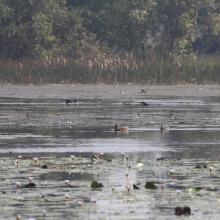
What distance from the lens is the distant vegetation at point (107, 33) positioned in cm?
4906

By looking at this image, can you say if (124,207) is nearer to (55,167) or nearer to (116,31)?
(55,167)

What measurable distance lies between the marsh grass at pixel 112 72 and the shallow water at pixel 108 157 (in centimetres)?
1128

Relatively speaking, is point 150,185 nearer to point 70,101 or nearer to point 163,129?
point 163,129

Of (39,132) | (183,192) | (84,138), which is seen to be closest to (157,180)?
(183,192)

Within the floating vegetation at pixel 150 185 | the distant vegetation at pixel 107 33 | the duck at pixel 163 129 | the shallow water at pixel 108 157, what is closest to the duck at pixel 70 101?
the shallow water at pixel 108 157

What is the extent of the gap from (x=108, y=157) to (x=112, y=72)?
2923 cm

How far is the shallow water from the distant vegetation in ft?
45.8

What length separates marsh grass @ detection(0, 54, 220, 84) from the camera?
46.3 metres

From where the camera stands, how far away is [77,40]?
5684 centimetres

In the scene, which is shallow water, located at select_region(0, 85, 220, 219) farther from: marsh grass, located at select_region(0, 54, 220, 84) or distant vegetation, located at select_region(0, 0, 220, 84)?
distant vegetation, located at select_region(0, 0, 220, 84)

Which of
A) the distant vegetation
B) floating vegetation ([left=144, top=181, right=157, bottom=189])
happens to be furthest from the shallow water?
the distant vegetation

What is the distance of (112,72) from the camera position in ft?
153

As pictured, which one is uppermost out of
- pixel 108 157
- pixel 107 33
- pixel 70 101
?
pixel 107 33

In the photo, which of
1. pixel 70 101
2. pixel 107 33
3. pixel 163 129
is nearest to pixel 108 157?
pixel 163 129
